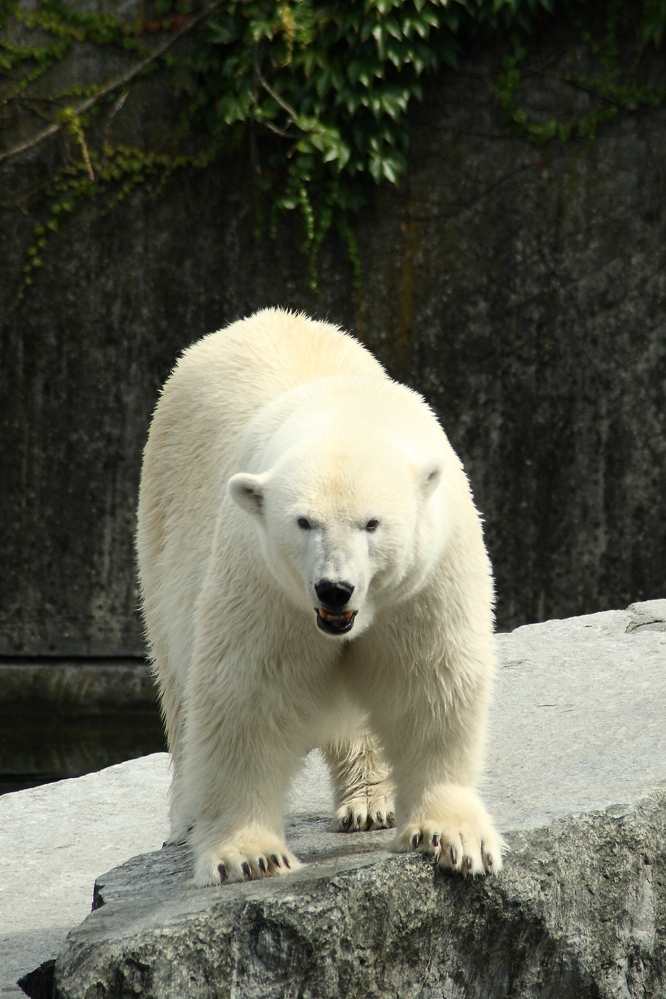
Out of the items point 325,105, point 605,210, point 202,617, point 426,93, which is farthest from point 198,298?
point 202,617

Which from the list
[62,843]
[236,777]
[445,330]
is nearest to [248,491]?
[236,777]

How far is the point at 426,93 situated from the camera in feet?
23.1

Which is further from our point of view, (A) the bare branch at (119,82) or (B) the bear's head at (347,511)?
(A) the bare branch at (119,82)

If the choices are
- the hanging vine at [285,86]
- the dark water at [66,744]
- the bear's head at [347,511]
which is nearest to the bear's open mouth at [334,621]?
the bear's head at [347,511]

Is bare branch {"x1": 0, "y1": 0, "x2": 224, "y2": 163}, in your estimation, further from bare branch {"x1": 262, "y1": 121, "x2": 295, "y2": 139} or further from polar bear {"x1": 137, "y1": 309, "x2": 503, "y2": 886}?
polar bear {"x1": 137, "y1": 309, "x2": 503, "y2": 886}

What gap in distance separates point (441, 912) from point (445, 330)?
486 centimetres

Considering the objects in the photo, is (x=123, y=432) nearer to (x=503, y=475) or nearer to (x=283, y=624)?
(x=503, y=475)

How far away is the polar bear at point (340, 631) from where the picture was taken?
231 cm

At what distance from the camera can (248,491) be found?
244 centimetres

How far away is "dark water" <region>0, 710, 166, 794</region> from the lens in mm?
6266

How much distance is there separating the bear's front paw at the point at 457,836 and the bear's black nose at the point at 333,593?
758 millimetres

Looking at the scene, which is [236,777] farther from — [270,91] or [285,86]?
[285,86]

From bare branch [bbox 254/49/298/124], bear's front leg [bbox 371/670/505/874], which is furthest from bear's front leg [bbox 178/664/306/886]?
bare branch [bbox 254/49/298/124]

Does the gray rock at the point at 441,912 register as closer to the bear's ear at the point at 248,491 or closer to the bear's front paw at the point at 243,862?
the bear's front paw at the point at 243,862
